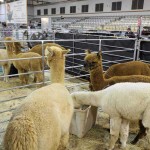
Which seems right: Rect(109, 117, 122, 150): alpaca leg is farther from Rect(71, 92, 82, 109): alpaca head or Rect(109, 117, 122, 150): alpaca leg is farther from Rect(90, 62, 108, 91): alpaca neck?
Rect(90, 62, 108, 91): alpaca neck

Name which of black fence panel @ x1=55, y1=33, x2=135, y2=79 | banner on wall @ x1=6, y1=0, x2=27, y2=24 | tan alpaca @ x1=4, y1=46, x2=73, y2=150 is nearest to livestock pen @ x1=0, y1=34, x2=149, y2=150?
black fence panel @ x1=55, y1=33, x2=135, y2=79

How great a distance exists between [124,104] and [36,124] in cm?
119

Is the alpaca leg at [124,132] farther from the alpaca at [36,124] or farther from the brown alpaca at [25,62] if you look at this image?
the brown alpaca at [25,62]

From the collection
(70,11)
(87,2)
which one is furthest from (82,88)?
(70,11)

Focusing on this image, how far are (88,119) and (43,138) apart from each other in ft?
5.03

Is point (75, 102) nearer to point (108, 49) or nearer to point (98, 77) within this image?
point (98, 77)

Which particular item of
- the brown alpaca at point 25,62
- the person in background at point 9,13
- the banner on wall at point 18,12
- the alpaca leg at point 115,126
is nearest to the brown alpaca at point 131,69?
the alpaca leg at point 115,126

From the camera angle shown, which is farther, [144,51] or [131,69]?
[144,51]

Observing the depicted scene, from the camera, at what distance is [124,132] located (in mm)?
2506

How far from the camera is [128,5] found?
18453mm

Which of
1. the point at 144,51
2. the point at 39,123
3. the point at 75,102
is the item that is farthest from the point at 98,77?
the point at 39,123

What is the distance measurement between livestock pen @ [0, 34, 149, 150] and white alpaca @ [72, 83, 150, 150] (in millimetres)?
331

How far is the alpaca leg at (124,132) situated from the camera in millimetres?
2476

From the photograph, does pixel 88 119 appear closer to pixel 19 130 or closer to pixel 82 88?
pixel 19 130
